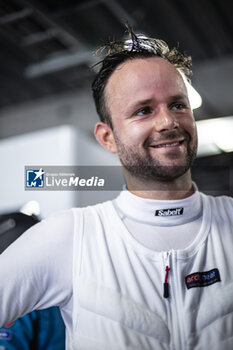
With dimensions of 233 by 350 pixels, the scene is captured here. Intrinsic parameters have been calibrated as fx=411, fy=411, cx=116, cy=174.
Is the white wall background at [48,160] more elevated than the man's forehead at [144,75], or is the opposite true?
the man's forehead at [144,75]

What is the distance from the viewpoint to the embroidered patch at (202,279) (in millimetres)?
622

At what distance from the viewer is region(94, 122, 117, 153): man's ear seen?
0.75 m

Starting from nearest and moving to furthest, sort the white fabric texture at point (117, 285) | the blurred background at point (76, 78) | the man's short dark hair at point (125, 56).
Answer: the white fabric texture at point (117, 285) → the man's short dark hair at point (125, 56) → the blurred background at point (76, 78)

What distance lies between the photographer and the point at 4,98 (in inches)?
96.5

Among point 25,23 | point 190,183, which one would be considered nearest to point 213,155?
point 190,183

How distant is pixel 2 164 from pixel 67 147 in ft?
0.54

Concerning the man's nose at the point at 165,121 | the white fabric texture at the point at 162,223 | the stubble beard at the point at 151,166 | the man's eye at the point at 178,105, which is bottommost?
the white fabric texture at the point at 162,223

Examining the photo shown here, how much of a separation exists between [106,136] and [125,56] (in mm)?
147

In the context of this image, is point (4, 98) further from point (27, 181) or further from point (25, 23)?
point (27, 181)

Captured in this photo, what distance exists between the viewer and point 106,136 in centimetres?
76

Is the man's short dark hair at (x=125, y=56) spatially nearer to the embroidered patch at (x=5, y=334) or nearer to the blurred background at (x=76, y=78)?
the blurred background at (x=76, y=78)
